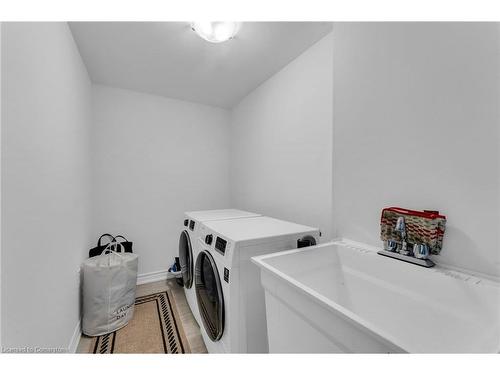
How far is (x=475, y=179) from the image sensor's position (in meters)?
0.69

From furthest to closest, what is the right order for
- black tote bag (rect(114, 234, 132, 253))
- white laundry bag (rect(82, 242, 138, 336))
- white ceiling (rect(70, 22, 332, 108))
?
black tote bag (rect(114, 234, 132, 253)) → white laundry bag (rect(82, 242, 138, 336)) → white ceiling (rect(70, 22, 332, 108))

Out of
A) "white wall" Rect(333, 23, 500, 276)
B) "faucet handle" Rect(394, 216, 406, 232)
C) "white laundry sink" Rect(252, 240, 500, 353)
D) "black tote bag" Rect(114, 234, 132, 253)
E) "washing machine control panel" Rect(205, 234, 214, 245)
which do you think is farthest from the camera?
"black tote bag" Rect(114, 234, 132, 253)

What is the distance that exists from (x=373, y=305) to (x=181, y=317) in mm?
1569

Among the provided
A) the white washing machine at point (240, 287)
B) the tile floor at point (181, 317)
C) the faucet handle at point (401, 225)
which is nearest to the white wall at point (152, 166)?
the tile floor at point (181, 317)

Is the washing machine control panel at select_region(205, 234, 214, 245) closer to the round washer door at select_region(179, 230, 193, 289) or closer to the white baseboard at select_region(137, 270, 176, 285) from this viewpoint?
the round washer door at select_region(179, 230, 193, 289)

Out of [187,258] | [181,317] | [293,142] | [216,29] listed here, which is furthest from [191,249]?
[216,29]

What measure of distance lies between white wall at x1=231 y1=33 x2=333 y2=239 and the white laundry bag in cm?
141

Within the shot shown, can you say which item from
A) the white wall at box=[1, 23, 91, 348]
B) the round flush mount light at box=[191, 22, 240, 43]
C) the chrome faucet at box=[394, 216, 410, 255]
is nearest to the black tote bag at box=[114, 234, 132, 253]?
the white wall at box=[1, 23, 91, 348]

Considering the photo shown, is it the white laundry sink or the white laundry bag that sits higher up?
the white laundry sink

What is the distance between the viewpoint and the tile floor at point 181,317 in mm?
1434

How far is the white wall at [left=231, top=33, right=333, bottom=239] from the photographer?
147cm
